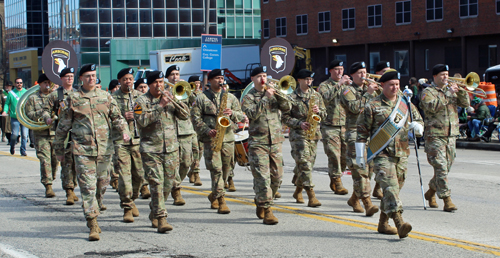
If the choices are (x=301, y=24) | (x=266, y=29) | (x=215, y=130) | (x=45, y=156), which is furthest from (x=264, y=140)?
(x=266, y=29)

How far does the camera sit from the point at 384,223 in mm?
7395

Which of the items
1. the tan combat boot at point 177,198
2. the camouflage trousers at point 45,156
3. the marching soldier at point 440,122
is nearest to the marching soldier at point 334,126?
the marching soldier at point 440,122

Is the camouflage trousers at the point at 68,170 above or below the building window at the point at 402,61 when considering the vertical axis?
below

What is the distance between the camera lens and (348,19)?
48.2 m

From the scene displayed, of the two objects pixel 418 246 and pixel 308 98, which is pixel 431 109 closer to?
pixel 308 98

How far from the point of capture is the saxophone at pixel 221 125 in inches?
355

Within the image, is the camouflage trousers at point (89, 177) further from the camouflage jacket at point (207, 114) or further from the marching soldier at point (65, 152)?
the marching soldier at point (65, 152)

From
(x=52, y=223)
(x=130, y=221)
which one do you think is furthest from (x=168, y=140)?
(x=52, y=223)

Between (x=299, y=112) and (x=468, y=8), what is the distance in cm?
3408

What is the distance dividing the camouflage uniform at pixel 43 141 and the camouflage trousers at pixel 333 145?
4634 mm

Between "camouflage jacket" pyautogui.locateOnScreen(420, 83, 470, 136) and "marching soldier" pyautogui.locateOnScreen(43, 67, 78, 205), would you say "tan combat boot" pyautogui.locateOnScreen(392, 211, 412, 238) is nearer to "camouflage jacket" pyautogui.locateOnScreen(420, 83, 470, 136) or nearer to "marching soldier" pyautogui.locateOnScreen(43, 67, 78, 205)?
"camouflage jacket" pyautogui.locateOnScreen(420, 83, 470, 136)

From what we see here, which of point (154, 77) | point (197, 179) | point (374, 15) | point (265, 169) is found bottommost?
point (197, 179)

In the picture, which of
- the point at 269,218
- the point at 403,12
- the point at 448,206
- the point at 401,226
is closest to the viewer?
the point at 401,226

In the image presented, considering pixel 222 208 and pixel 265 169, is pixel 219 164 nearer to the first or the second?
pixel 222 208
